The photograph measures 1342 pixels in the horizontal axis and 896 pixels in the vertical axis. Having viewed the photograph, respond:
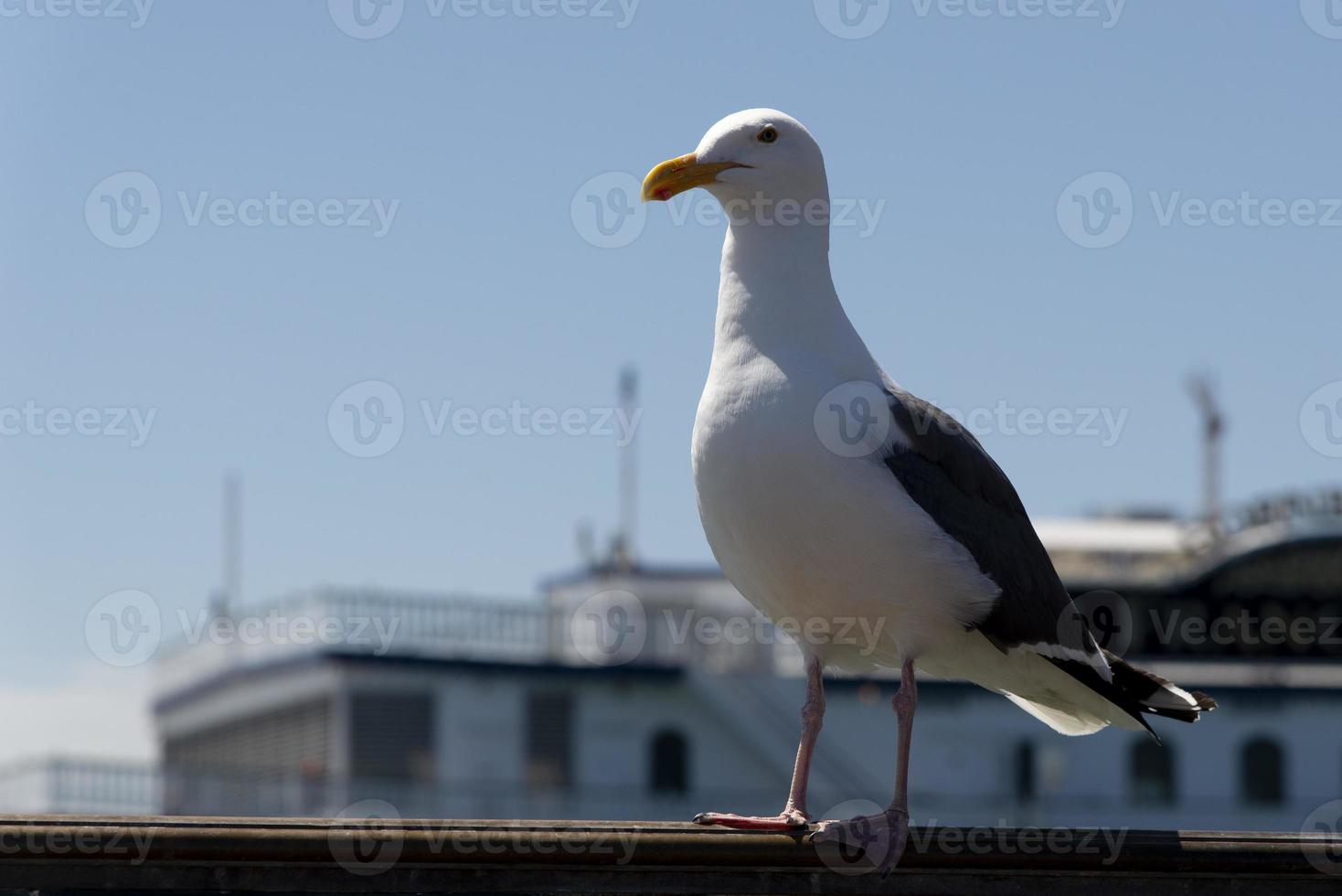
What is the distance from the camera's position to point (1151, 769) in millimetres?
44750

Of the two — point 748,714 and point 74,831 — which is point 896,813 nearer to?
point 74,831

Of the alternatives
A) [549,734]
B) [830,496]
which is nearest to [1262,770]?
[549,734]

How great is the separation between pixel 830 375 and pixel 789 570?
2.01 ft

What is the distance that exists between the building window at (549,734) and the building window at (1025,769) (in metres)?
9.89

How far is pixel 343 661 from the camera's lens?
4403 centimetres

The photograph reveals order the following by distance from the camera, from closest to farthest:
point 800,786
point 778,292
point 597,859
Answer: point 597,859
point 800,786
point 778,292

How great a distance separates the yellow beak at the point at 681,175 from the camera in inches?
248

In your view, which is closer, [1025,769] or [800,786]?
[800,786]

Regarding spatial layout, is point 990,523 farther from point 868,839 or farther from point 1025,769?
point 1025,769

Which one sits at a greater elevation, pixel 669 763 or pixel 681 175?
pixel 681 175

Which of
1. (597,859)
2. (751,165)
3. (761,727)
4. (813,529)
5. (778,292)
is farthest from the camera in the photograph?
(761,727)

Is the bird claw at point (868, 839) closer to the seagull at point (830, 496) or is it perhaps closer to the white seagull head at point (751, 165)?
the seagull at point (830, 496)

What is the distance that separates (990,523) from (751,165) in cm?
142

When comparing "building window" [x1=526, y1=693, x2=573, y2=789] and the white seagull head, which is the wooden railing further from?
"building window" [x1=526, y1=693, x2=573, y2=789]
